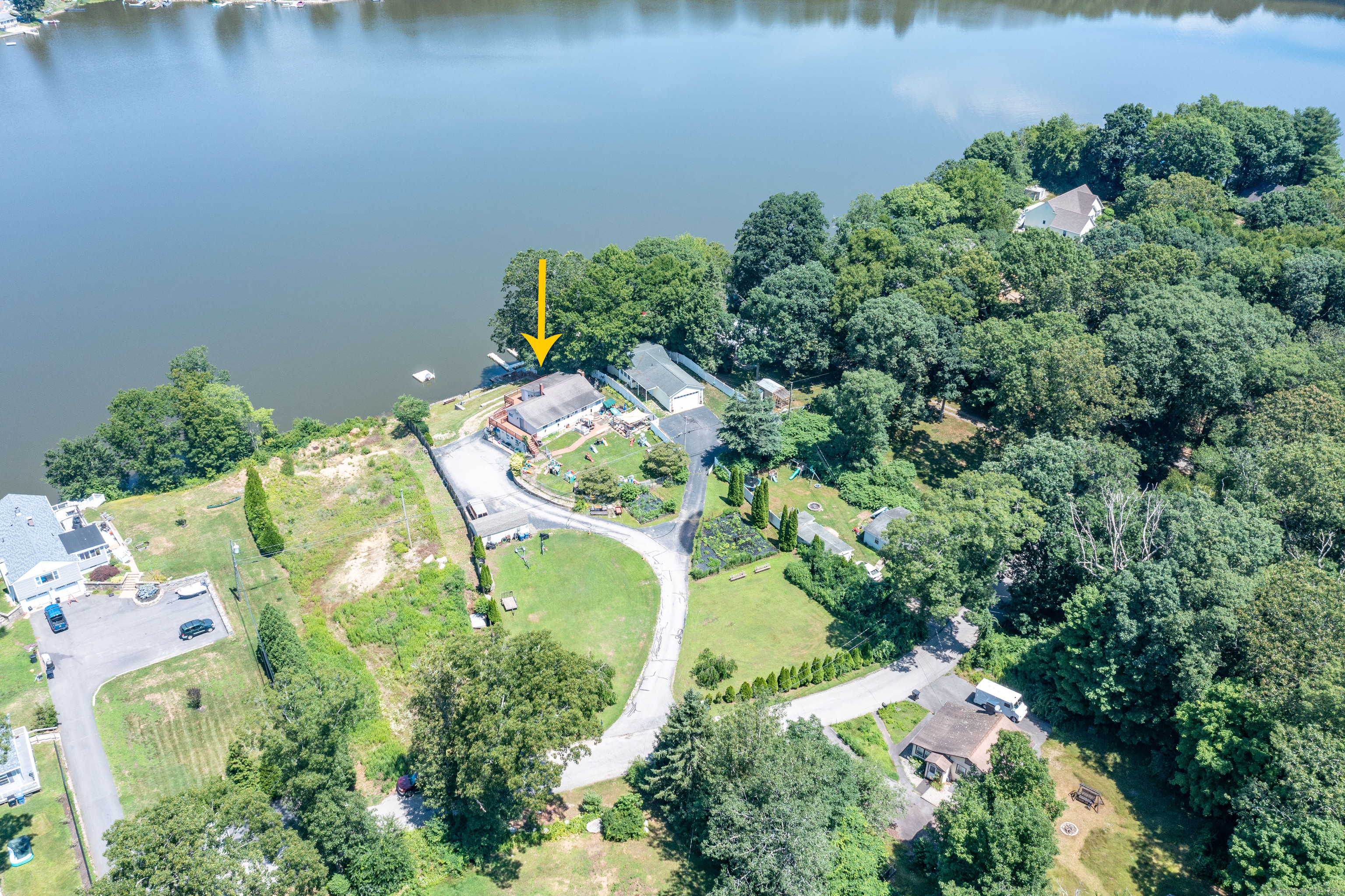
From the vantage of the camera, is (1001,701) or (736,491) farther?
(736,491)

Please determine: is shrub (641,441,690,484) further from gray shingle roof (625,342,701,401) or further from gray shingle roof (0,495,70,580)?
gray shingle roof (0,495,70,580)

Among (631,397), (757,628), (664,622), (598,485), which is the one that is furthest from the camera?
(631,397)

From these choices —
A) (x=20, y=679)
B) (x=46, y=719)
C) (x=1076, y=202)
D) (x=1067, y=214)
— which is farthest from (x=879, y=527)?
(x=1076, y=202)

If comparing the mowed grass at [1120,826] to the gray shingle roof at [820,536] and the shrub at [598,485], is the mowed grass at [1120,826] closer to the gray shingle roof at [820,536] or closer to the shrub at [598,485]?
the gray shingle roof at [820,536]

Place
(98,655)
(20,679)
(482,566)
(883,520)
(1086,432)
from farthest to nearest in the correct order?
(883,520), (1086,432), (482,566), (98,655), (20,679)

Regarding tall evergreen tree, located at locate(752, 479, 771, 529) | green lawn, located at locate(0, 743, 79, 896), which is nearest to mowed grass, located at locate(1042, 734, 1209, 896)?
tall evergreen tree, located at locate(752, 479, 771, 529)

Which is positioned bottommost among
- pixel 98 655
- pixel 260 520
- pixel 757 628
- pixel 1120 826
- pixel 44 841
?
pixel 1120 826

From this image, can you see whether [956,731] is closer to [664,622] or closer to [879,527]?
[879,527]

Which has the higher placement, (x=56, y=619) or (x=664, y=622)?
(x=56, y=619)

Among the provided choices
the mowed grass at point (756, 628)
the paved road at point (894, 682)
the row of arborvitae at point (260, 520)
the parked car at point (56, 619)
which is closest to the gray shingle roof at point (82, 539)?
the parked car at point (56, 619)
